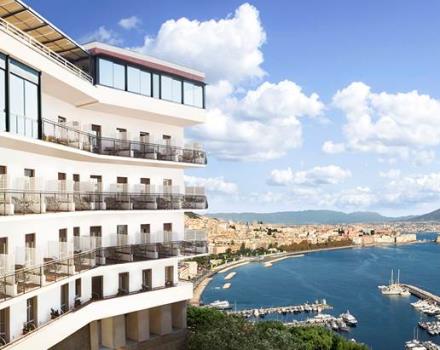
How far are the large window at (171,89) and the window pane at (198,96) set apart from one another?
763 mm

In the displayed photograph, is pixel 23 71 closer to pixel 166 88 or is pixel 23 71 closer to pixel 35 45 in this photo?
pixel 35 45

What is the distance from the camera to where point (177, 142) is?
20609 millimetres

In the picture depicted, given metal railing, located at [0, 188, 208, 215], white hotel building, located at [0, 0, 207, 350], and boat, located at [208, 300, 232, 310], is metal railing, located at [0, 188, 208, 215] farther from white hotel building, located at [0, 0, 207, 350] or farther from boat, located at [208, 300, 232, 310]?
boat, located at [208, 300, 232, 310]

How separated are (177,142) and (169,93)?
77.0 inches

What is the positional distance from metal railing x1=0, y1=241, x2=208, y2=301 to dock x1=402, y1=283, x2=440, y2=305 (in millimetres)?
75668

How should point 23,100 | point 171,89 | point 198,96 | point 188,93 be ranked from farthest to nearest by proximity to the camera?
point 198,96
point 188,93
point 171,89
point 23,100

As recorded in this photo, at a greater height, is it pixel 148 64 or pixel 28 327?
pixel 148 64

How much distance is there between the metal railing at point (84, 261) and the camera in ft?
38.9

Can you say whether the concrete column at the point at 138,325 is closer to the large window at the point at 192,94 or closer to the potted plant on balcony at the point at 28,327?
the potted plant on balcony at the point at 28,327

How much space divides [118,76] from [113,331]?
8.31m

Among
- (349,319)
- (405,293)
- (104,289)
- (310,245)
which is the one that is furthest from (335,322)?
(310,245)

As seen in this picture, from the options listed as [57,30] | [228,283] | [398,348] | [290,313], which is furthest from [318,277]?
[57,30]

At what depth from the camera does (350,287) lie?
102875mm

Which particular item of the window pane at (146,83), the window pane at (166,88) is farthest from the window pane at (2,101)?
the window pane at (166,88)
